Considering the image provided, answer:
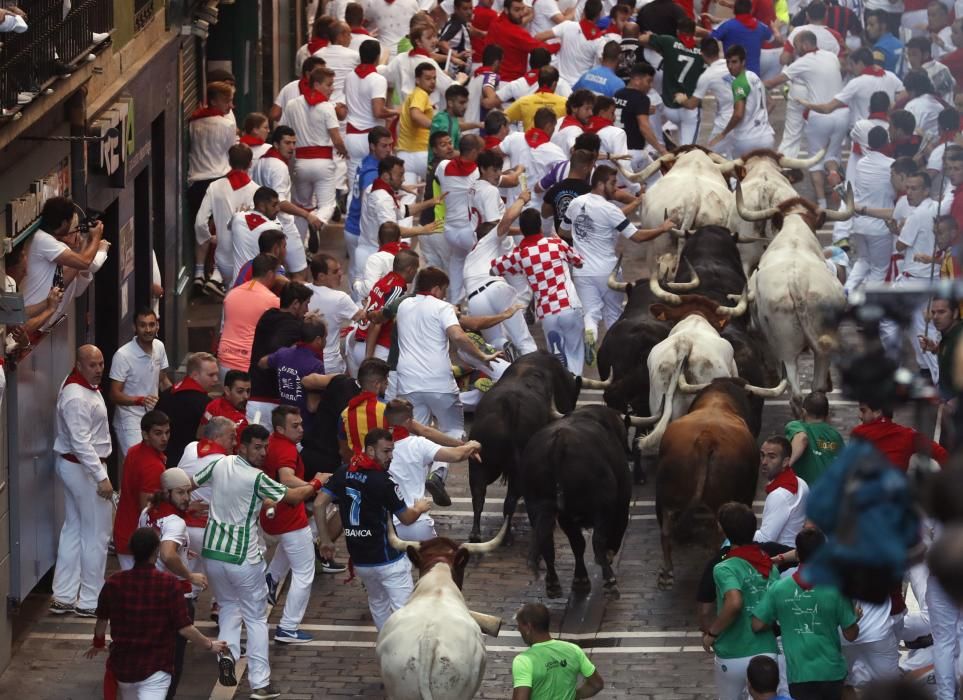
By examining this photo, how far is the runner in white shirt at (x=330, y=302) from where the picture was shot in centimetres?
1488

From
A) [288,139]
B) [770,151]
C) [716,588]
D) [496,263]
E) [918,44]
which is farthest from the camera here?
[918,44]

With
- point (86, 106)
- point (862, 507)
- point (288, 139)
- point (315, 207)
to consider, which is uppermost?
point (862, 507)

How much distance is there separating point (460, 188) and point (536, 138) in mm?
1484

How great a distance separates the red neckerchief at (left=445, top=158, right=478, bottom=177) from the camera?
701 inches

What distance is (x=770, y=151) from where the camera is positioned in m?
20.4

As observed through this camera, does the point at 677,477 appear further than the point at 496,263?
No

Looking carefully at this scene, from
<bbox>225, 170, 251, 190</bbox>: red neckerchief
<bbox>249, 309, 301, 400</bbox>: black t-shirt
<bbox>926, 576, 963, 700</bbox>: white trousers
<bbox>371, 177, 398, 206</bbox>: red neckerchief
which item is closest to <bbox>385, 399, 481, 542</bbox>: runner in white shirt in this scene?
<bbox>249, 309, 301, 400</bbox>: black t-shirt

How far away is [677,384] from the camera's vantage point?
14.6m

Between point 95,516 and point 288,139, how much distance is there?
6637mm

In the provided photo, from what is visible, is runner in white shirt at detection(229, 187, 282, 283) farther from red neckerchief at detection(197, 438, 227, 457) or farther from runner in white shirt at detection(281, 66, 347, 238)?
red neckerchief at detection(197, 438, 227, 457)

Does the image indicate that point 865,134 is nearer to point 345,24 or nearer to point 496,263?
point 496,263

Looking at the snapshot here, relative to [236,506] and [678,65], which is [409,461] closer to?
[236,506]

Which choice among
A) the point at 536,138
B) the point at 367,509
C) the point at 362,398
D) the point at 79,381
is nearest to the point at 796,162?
the point at 536,138

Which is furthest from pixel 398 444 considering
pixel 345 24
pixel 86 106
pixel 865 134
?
pixel 345 24
